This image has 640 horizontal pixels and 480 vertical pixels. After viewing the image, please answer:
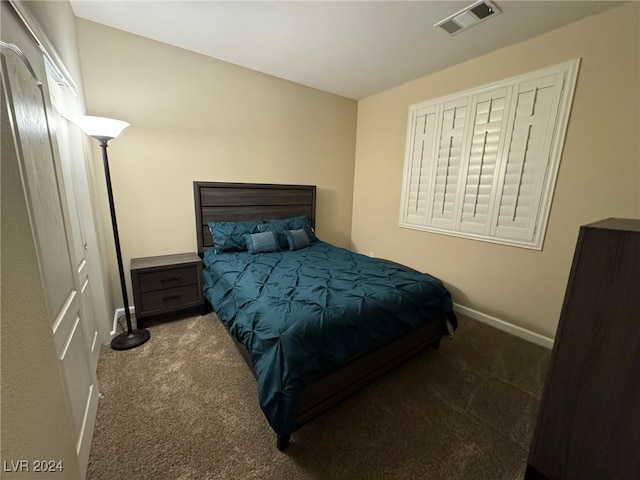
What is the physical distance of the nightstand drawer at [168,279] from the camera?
7.66ft

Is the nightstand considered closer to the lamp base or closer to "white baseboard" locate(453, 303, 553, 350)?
the lamp base

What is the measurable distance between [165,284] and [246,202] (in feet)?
4.14

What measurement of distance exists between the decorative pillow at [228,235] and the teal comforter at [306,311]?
0.21 m

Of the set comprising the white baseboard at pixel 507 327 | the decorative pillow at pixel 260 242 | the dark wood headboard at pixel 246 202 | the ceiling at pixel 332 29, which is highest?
the ceiling at pixel 332 29

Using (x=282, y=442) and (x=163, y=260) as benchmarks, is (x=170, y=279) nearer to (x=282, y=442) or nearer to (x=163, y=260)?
(x=163, y=260)

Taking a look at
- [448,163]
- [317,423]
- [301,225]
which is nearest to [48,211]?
[317,423]

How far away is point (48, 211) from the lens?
1118 millimetres

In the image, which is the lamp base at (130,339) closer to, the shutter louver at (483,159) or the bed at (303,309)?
the bed at (303,309)

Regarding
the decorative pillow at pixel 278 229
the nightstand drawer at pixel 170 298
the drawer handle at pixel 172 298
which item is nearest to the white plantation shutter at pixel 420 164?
the decorative pillow at pixel 278 229

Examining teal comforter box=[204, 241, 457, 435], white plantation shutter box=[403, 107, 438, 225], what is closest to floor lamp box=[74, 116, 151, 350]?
teal comforter box=[204, 241, 457, 435]

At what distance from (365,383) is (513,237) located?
2017mm

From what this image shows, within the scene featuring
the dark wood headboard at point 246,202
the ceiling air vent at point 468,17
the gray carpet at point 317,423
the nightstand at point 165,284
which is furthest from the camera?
the dark wood headboard at point 246,202

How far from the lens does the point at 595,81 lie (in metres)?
1.96

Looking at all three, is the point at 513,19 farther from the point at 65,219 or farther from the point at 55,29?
the point at 65,219
